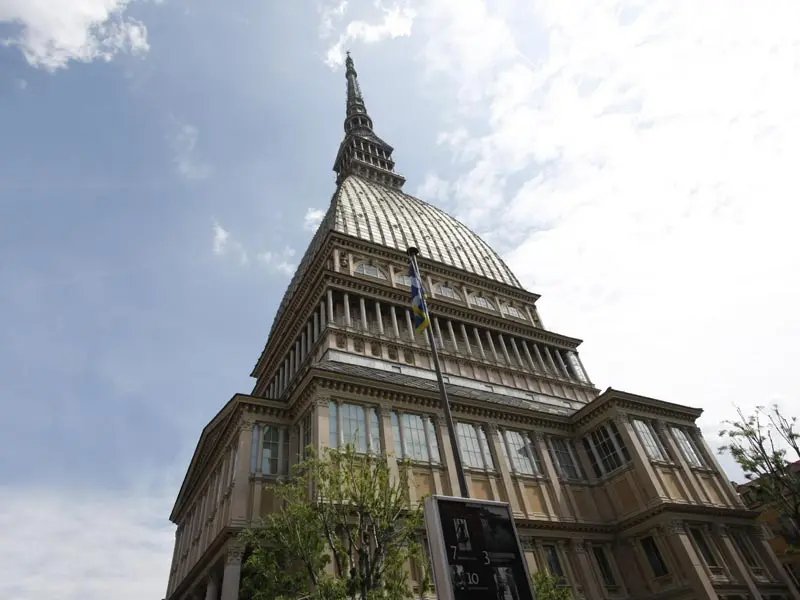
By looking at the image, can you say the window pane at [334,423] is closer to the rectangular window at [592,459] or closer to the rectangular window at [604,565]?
the rectangular window at [604,565]

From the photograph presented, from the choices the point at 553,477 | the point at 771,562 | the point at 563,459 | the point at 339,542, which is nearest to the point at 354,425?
the point at 339,542

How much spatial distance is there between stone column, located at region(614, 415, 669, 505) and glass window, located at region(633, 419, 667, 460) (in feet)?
2.09

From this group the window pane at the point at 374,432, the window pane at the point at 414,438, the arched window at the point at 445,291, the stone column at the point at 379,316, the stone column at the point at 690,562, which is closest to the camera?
the stone column at the point at 690,562

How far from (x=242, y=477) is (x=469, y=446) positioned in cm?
1549

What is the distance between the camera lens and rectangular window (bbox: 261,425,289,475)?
1229 inches

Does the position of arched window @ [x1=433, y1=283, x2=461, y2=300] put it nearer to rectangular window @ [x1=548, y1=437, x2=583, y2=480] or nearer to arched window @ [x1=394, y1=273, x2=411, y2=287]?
arched window @ [x1=394, y1=273, x2=411, y2=287]

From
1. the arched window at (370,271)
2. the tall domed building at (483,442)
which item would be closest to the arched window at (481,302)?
the tall domed building at (483,442)

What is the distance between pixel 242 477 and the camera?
1163 inches

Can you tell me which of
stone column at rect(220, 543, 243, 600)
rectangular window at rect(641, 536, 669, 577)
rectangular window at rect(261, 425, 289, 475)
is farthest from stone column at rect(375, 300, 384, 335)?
rectangular window at rect(641, 536, 669, 577)

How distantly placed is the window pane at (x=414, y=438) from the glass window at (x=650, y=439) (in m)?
17.4

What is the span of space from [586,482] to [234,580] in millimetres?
26715

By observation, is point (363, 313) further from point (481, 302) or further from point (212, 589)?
point (212, 589)

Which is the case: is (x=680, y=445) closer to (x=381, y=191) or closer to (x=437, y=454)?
(x=437, y=454)

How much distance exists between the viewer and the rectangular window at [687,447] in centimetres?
4007
